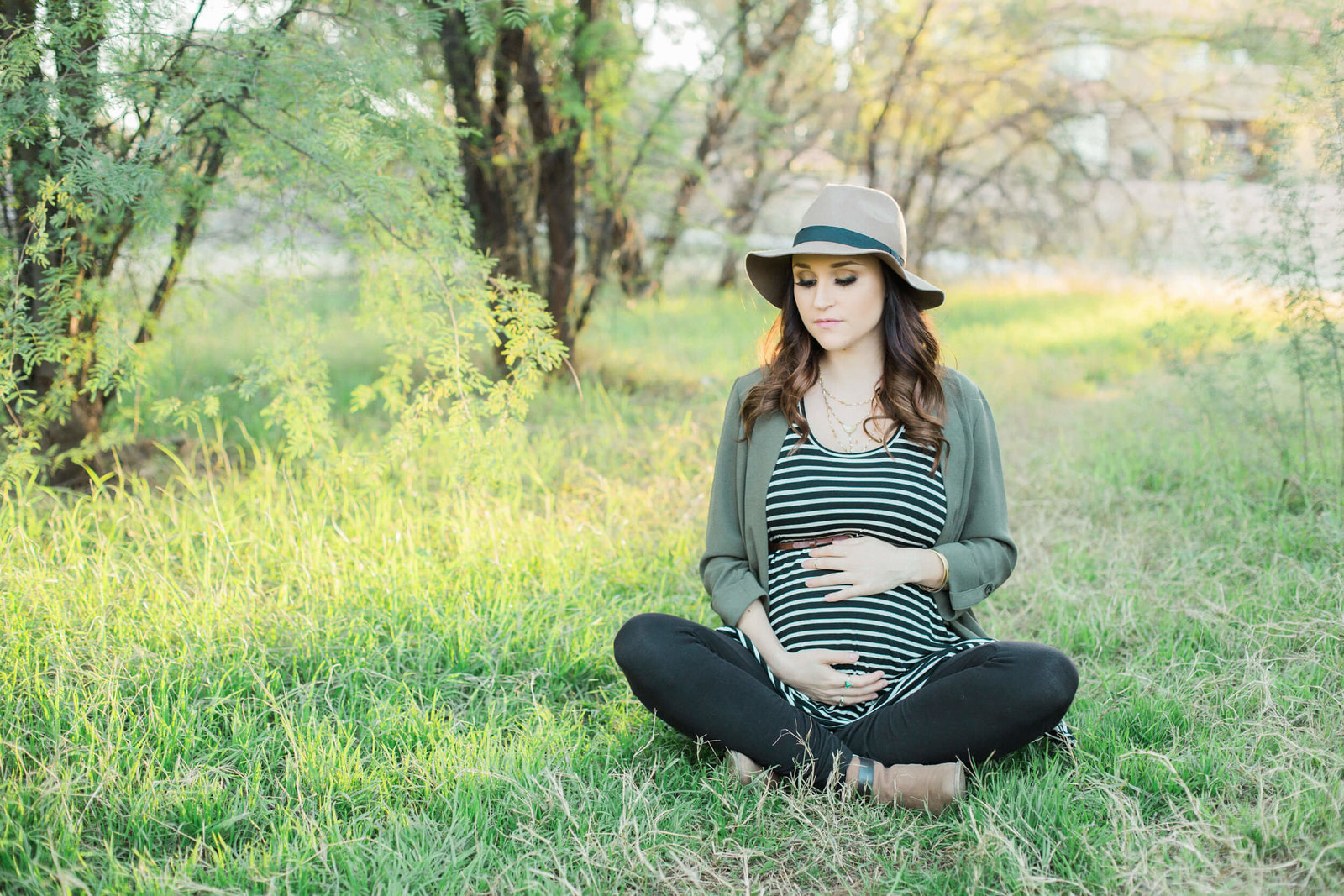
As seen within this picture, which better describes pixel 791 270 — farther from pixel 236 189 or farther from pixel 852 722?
pixel 236 189

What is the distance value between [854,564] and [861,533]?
0.10 meters

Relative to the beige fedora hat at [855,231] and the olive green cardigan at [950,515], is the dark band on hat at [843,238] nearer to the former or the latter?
the beige fedora hat at [855,231]

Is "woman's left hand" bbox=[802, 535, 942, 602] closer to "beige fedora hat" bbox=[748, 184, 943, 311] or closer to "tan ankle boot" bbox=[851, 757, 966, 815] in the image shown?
Result: "tan ankle boot" bbox=[851, 757, 966, 815]

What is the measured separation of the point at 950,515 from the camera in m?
2.41

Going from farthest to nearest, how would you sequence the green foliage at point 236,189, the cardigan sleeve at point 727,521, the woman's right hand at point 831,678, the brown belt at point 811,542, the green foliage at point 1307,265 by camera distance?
1. the green foliage at point 1307,265
2. the green foliage at point 236,189
3. the cardigan sleeve at point 727,521
4. the brown belt at point 811,542
5. the woman's right hand at point 831,678

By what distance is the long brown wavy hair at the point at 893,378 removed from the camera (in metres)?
2.39

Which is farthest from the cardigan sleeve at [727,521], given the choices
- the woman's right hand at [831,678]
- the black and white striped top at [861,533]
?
the woman's right hand at [831,678]

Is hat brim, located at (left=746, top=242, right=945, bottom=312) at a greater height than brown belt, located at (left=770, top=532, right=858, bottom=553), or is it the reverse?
hat brim, located at (left=746, top=242, right=945, bottom=312)

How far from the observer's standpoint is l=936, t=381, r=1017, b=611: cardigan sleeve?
2.35 metres

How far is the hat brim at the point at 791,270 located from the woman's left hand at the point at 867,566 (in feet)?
2.02

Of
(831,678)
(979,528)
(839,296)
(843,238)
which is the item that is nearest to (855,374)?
(839,296)

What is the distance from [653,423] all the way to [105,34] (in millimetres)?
3114

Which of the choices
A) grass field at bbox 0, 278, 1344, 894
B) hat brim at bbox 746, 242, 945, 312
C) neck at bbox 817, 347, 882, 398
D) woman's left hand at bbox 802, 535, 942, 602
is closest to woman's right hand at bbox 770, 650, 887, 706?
woman's left hand at bbox 802, 535, 942, 602

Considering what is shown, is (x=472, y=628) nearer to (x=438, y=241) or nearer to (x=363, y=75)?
(x=438, y=241)
